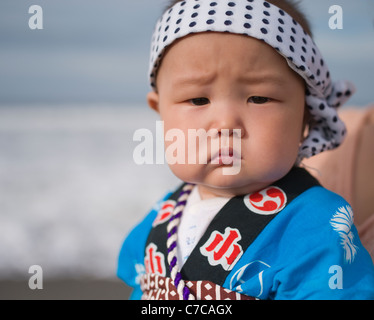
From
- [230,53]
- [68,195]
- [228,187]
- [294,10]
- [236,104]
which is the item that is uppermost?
[294,10]

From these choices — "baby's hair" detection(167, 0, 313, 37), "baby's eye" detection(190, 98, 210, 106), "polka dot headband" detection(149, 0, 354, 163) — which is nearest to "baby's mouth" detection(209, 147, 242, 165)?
"baby's eye" detection(190, 98, 210, 106)

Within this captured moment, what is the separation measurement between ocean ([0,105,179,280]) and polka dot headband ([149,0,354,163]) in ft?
4.68

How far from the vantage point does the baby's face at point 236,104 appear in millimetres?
965

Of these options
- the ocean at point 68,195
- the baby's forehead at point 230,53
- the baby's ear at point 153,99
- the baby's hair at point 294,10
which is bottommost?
the ocean at point 68,195

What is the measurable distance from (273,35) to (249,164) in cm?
28

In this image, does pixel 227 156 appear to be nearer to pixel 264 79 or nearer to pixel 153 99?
pixel 264 79

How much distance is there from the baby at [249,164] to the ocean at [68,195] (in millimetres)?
1336

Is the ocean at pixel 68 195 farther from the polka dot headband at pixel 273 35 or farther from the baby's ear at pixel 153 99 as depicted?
the polka dot headband at pixel 273 35

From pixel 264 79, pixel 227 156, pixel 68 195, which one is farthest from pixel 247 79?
pixel 68 195

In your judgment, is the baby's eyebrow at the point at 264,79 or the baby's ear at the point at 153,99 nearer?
the baby's eyebrow at the point at 264,79

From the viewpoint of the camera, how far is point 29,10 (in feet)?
4.27

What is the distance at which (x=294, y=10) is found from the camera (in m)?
1.11

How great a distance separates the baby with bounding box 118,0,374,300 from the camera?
3.04 feet

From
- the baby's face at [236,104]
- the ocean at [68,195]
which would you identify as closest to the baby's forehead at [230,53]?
the baby's face at [236,104]
